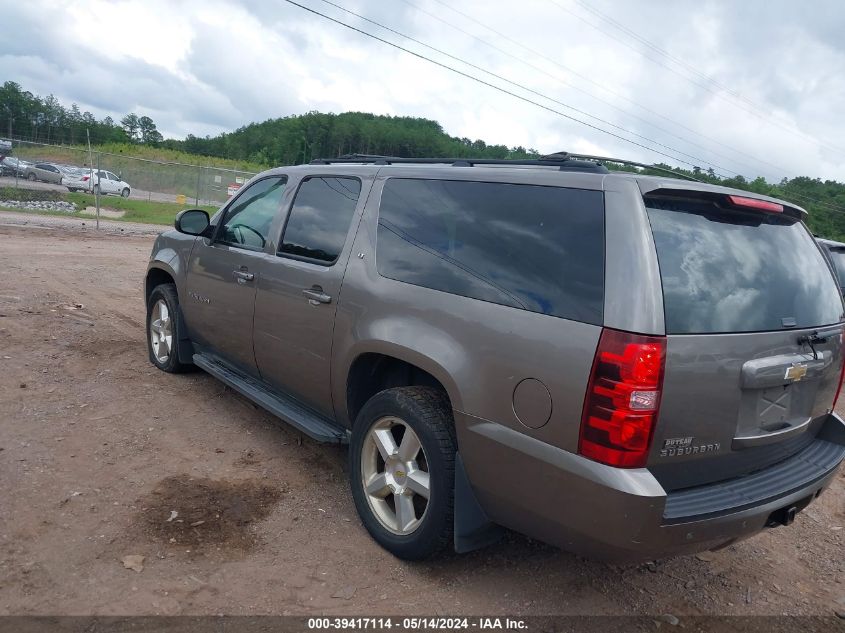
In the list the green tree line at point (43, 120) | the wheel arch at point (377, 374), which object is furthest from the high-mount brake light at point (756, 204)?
the green tree line at point (43, 120)

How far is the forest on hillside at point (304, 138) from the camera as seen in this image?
117ft

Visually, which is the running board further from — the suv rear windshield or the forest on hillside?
the forest on hillside

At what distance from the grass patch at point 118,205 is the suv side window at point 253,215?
65.0 ft

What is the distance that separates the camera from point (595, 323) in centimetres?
238

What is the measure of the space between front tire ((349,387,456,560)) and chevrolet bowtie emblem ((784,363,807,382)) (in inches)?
56.1

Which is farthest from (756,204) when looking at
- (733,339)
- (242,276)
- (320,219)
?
(242,276)

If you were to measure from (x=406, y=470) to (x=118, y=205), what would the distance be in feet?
91.1

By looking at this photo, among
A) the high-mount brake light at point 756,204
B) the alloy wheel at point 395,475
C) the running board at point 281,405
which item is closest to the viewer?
the high-mount brake light at point 756,204

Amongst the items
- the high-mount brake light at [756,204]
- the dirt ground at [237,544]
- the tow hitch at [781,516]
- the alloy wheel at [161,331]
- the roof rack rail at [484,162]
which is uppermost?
the roof rack rail at [484,162]

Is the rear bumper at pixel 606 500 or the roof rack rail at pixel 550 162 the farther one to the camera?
the roof rack rail at pixel 550 162

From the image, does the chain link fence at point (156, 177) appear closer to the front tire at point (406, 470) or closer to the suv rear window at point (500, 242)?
the suv rear window at point (500, 242)

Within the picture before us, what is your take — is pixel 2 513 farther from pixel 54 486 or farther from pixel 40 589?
pixel 40 589

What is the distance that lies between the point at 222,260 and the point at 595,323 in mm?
3098

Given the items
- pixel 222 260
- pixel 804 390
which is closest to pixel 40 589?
pixel 222 260
